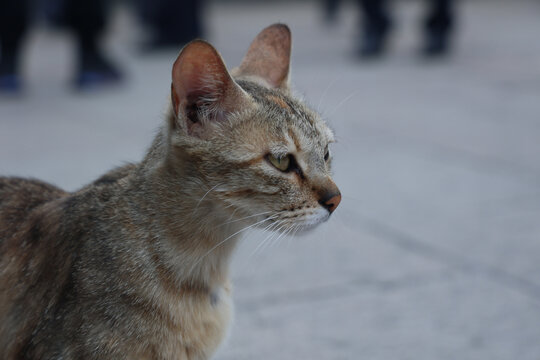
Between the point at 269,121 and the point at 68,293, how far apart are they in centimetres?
96

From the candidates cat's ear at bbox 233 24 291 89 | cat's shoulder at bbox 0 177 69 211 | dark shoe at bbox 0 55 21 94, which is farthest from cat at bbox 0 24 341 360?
dark shoe at bbox 0 55 21 94

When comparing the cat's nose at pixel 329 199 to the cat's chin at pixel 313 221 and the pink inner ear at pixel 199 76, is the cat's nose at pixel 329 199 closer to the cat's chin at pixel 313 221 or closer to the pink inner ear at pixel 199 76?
the cat's chin at pixel 313 221

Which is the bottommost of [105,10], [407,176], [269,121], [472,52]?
[472,52]

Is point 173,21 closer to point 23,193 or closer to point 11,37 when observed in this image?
point 11,37

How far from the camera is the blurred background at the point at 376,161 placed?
370 centimetres

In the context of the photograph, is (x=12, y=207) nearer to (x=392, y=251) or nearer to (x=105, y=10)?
(x=392, y=251)

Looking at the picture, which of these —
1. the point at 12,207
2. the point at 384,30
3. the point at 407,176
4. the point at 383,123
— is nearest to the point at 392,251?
the point at 407,176

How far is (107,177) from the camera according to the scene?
321 cm

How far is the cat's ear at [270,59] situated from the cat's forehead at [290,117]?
0.27 meters

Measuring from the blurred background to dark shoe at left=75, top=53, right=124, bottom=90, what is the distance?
17 mm

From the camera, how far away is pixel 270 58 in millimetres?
3369

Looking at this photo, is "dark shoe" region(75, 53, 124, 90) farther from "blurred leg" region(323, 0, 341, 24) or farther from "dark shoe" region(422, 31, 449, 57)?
"blurred leg" region(323, 0, 341, 24)

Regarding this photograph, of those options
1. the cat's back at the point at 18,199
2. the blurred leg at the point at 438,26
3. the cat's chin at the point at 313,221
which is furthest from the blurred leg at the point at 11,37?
the cat's chin at the point at 313,221

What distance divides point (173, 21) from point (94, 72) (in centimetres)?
322
